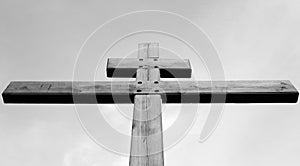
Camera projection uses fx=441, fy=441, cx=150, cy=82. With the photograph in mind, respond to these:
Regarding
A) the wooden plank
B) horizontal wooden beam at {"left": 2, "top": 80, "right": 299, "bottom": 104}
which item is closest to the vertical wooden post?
the wooden plank

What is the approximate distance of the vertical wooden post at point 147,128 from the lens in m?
2.97

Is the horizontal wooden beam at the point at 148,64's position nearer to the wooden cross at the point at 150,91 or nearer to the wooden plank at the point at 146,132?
the wooden cross at the point at 150,91

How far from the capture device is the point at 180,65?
4227 millimetres

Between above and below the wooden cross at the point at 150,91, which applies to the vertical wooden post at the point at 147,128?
below

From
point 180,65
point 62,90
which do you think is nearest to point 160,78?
point 180,65

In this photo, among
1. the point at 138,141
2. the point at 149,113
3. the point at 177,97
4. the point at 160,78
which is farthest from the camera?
the point at 160,78

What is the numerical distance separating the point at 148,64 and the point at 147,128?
1005 millimetres

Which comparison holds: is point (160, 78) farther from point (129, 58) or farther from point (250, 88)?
point (250, 88)

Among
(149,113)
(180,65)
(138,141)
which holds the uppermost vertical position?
(180,65)

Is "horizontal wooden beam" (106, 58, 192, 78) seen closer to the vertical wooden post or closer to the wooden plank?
the vertical wooden post

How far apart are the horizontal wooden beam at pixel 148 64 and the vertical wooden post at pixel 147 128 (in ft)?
0.45

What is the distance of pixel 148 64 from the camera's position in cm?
412

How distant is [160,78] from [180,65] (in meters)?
0.30

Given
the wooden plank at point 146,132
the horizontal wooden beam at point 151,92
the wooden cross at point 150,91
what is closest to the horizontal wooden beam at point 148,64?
the wooden cross at point 150,91
